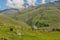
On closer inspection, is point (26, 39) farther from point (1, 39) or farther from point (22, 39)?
point (1, 39)

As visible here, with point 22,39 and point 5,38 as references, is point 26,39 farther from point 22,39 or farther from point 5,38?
point 5,38

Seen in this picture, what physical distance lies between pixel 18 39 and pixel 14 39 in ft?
3.54

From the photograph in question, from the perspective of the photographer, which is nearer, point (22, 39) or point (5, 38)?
point (5, 38)

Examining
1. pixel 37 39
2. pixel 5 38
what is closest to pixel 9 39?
pixel 5 38

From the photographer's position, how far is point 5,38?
45531 mm

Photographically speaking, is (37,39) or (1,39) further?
(37,39)

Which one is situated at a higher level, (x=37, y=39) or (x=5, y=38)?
(x=5, y=38)

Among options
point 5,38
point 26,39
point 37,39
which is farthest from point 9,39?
point 37,39

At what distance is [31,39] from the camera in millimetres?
51469

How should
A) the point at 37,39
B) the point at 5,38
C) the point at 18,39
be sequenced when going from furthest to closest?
the point at 37,39 → the point at 18,39 → the point at 5,38

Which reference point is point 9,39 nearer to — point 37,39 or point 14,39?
point 14,39

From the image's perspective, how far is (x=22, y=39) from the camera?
1948 inches

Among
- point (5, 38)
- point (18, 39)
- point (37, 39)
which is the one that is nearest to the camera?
point (5, 38)

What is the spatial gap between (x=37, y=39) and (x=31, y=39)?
223 cm
